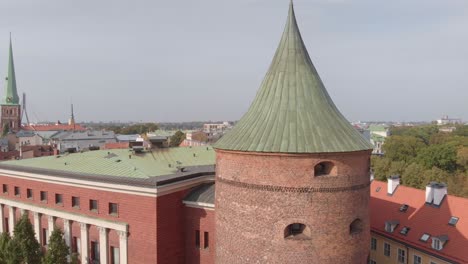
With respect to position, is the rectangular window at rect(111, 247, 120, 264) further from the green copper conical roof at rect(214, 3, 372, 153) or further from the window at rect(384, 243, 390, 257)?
the window at rect(384, 243, 390, 257)

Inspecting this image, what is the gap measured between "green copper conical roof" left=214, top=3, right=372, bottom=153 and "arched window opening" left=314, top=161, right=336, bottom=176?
0.80 metres

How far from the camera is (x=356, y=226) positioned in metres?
17.4

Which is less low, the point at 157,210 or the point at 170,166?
the point at 170,166

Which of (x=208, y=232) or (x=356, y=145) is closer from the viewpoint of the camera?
(x=356, y=145)

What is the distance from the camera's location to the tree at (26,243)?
26.1m

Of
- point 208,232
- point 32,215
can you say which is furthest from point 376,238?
point 32,215

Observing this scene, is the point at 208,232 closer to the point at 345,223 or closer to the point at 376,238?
the point at 345,223

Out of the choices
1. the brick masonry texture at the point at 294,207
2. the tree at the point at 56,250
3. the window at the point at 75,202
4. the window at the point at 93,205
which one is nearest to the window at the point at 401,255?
the brick masonry texture at the point at 294,207

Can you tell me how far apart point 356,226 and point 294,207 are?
3.40 meters

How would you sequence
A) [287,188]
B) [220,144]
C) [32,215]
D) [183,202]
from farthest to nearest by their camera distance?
[32,215] < [183,202] < [220,144] < [287,188]

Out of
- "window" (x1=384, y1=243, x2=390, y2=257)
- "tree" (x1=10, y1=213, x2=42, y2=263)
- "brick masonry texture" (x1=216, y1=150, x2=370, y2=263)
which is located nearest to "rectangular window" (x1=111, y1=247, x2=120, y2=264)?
"tree" (x1=10, y1=213, x2=42, y2=263)

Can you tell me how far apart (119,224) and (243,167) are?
11159 millimetres

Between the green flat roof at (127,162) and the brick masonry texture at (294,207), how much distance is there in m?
9.11

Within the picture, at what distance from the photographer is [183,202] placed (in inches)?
968
